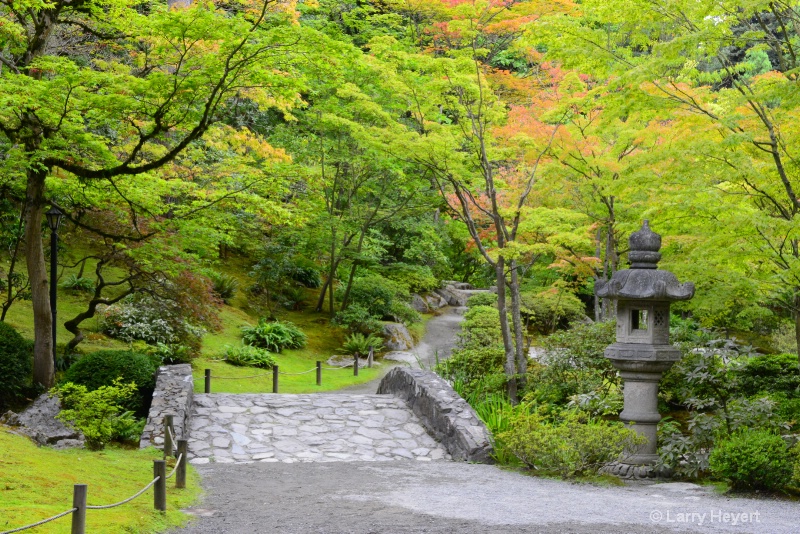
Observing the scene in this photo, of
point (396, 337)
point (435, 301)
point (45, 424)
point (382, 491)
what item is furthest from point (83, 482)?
point (435, 301)

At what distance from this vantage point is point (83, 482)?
718 centimetres

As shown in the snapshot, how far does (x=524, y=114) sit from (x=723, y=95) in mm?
6098

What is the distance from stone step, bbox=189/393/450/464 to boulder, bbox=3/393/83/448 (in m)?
1.60

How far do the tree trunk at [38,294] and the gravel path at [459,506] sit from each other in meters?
4.77

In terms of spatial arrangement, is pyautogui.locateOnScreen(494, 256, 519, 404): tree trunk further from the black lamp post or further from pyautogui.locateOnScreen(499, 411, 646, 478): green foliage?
the black lamp post

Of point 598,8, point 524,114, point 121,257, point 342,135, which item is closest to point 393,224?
point 342,135

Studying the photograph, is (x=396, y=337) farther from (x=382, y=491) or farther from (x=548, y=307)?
(x=382, y=491)

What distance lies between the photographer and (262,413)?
39.1 ft

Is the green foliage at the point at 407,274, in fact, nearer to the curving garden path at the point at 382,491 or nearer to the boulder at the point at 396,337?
the boulder at the point at 396,337

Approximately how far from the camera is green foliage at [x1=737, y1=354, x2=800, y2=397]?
10602mm

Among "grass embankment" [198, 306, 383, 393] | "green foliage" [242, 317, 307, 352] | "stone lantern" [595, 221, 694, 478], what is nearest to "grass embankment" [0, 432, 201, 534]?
"stone lantern" [595, 221, 694, 478]

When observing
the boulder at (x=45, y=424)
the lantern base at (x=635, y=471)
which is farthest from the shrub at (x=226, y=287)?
the lantern base at (x=635, y=471)

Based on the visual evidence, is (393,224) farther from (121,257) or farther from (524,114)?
(121,257)

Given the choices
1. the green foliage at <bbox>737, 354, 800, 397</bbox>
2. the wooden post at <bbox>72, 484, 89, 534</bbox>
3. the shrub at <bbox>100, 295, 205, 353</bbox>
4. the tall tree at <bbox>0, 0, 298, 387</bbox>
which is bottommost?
the wooden post at <bbox>72, 484, 89, 534</bbox>
